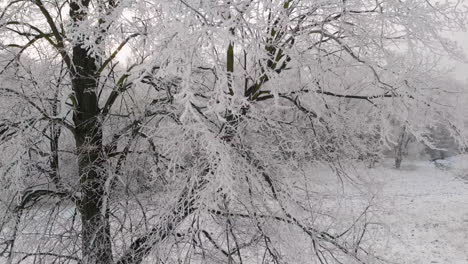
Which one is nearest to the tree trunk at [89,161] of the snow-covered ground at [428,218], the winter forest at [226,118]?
the winter forest at [226,118]

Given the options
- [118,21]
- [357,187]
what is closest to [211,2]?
[118,21]

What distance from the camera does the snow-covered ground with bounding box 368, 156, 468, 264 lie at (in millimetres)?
12766

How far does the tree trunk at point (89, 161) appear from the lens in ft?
14.9

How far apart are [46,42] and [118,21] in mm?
2959

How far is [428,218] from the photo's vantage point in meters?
16.7

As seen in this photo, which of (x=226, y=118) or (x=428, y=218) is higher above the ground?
(x=226, y=118)

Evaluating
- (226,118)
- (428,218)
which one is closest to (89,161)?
(226,118)

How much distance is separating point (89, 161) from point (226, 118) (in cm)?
186

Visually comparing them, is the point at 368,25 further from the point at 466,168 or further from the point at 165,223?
the point at 466,168

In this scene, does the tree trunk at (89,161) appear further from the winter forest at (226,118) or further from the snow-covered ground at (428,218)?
the snow-covered ground at (428,218)

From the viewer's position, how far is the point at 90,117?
5633 millimetres

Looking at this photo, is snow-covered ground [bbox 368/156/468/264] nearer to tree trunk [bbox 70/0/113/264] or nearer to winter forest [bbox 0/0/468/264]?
winter forest [bbox 0/0/468/264]

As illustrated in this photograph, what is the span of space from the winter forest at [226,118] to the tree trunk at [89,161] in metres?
0.03

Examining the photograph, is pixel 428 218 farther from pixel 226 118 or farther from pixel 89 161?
pixel 89 161
